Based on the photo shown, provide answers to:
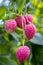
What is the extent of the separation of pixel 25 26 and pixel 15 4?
0.15 meters

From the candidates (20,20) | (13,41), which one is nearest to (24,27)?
(20,20)

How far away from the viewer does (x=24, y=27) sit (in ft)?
2.28

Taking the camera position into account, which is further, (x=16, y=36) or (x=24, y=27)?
(x=16, y=36)

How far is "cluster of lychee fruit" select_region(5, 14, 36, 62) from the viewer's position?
0.67 meters

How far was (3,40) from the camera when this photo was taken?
81cm

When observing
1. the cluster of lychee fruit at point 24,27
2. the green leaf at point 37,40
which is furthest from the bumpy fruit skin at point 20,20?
the green leaf at point 37,40

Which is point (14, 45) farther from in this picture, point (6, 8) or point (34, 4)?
point (34, 4)

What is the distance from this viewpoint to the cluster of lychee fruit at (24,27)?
0.67 m

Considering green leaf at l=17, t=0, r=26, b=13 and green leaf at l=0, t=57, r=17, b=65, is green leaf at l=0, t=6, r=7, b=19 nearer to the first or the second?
green leaf at l=17, t=0, r=26, b=13

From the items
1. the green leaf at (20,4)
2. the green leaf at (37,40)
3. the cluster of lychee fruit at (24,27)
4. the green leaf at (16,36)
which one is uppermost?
the green leaf at (20,4)

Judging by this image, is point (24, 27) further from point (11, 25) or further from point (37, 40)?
point (37, 40)

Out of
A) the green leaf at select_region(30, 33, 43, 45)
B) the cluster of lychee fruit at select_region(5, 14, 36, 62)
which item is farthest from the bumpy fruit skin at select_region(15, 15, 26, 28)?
the green leaf at select_region(30, 33, 43, 45)

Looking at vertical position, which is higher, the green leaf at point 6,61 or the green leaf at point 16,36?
the green leaf at point 16,36

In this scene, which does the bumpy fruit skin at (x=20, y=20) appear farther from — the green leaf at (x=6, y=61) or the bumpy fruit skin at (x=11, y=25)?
the green leaf at (x=6, y=61)
